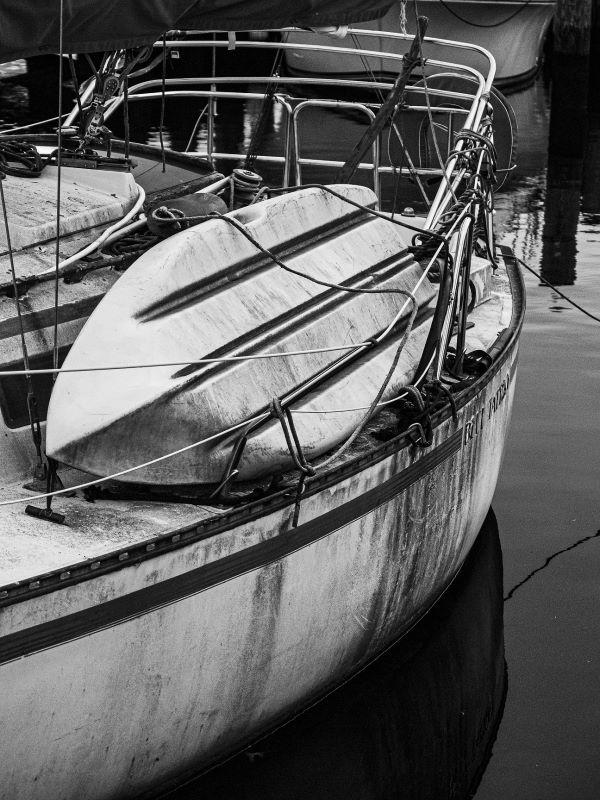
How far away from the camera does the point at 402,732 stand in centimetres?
494

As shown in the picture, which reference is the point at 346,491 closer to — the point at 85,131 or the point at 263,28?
the point at 263,28

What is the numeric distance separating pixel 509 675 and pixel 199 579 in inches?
90.2

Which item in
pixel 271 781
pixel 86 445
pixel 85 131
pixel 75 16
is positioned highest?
A: pixel 75 16

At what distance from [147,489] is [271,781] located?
1.36m

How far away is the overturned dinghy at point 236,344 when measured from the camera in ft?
12.6

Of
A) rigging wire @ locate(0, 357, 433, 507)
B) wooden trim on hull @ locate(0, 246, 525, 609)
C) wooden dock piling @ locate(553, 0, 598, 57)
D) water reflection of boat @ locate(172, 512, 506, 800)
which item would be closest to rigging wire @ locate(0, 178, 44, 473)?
rigging wire @ locate(0, 357, 433, 507)

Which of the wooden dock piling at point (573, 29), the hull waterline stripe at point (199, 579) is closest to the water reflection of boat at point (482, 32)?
the wooden dock piling at point (573, 29)

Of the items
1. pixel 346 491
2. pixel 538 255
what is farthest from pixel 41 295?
pixel 538 255

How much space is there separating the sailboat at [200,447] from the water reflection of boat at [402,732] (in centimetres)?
18

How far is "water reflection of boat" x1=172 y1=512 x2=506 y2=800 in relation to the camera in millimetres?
4512

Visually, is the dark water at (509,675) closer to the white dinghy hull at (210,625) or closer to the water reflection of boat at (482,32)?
the white dinghy hull at (210,625)

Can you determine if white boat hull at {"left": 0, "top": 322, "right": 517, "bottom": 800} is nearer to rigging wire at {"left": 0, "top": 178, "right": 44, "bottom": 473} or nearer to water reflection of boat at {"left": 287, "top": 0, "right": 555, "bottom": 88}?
rigging wire at {"left": 0, "top": 178, "right": 44, "bottom": 473}

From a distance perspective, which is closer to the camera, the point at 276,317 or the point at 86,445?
the point at 86,445

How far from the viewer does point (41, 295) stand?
14.3 ft
